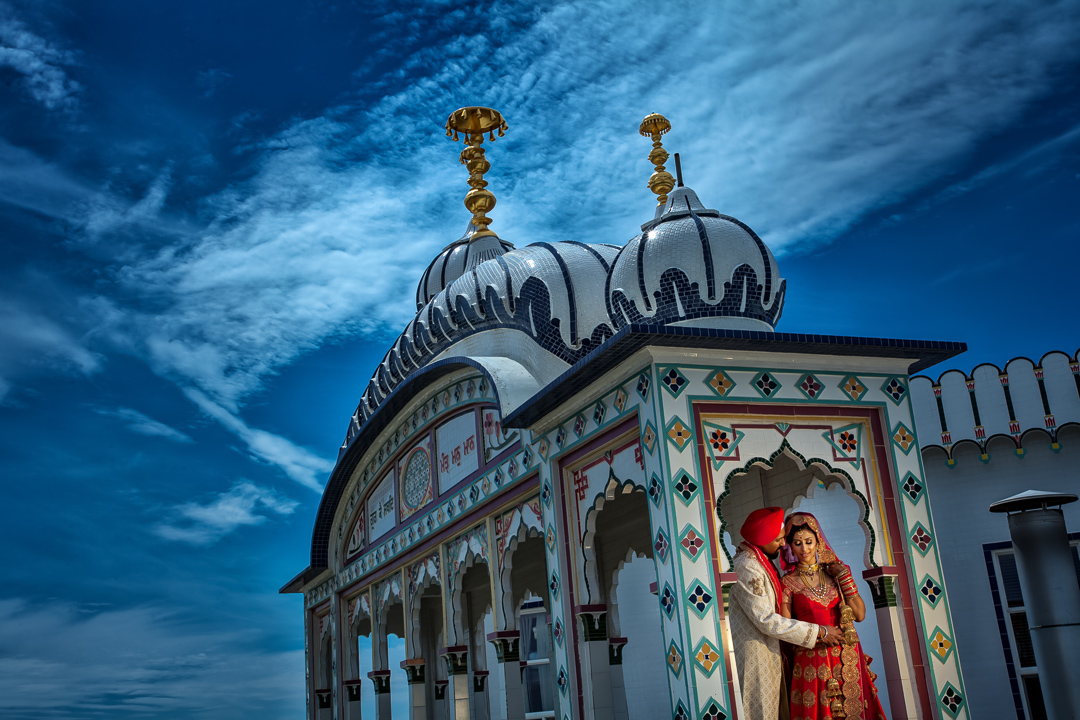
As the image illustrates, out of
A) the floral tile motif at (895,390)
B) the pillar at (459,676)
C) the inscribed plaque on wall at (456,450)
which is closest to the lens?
the floral tile motif at (895,390)

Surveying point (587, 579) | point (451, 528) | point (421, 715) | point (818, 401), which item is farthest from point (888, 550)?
point (421, 715)

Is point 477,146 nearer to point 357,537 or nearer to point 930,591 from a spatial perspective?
point 357,537

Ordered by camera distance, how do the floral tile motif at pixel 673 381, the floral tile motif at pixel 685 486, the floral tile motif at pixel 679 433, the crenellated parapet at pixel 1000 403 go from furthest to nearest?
1. the crenellated parapet at pixel 1000 403
2. the floral tile motif at pixel 673 381
3. the floral tile motif at pixel 679 433
4. the floral tile motif at pixel 685 486

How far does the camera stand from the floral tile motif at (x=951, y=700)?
23.5ft

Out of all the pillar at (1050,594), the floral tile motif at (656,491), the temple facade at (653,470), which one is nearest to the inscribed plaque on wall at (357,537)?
the temple facade at (653,470)

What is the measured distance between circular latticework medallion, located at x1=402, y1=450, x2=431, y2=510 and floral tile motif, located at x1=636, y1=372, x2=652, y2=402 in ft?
17.7

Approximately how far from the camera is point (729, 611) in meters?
6.95

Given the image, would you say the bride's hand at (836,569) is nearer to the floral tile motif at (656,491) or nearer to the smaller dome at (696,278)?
the floral tile motif at (656,491)

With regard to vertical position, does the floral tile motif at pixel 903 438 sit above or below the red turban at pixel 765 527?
above

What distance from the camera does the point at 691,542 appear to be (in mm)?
6941

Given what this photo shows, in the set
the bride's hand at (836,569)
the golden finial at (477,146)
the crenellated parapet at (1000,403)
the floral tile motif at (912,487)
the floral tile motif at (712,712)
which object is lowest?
the floral tile motif at (712,712)

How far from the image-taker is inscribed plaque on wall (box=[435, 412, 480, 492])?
11.0 m

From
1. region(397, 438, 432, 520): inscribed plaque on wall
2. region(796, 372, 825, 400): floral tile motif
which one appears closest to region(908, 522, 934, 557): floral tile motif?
region(796, 372, 825, 400): floral tile motif

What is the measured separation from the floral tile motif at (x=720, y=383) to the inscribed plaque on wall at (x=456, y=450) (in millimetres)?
3887
